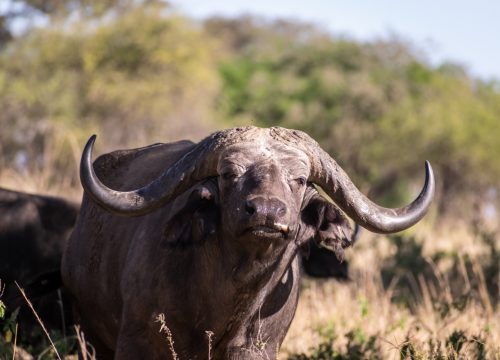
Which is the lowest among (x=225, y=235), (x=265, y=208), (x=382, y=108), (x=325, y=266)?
(x=382, y=108)

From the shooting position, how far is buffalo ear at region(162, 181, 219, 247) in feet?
19.7

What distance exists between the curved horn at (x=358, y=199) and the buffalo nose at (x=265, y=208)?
26.7 inches

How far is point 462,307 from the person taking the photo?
819 cm

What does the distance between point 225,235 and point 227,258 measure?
5.0 inches

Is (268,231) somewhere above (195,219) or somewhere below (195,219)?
above

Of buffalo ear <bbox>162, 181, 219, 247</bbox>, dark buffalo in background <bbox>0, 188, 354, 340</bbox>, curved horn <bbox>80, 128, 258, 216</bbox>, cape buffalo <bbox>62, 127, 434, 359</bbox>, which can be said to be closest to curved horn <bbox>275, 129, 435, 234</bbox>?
cape buffalo <bbox>62, 127, 434, 359</bbox>

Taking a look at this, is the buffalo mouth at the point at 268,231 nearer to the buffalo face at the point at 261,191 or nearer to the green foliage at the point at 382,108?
the buffalo face at the point at 261,191

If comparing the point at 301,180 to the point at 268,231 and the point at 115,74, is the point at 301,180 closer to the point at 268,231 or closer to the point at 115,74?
the point at 268,231

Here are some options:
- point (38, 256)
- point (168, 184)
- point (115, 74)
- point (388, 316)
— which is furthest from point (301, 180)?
point (115, 74)

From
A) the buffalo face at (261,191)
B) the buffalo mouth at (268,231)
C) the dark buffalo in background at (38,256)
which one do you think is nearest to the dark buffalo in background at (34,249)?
the dark buffalo in background at (38,256)

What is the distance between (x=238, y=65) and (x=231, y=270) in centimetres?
4209

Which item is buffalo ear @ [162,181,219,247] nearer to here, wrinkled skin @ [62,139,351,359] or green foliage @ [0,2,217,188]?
wrinkled skin @ [62,139,351,359]

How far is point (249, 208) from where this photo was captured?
17.9 ft

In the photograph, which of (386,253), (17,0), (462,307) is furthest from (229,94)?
(462,307)
